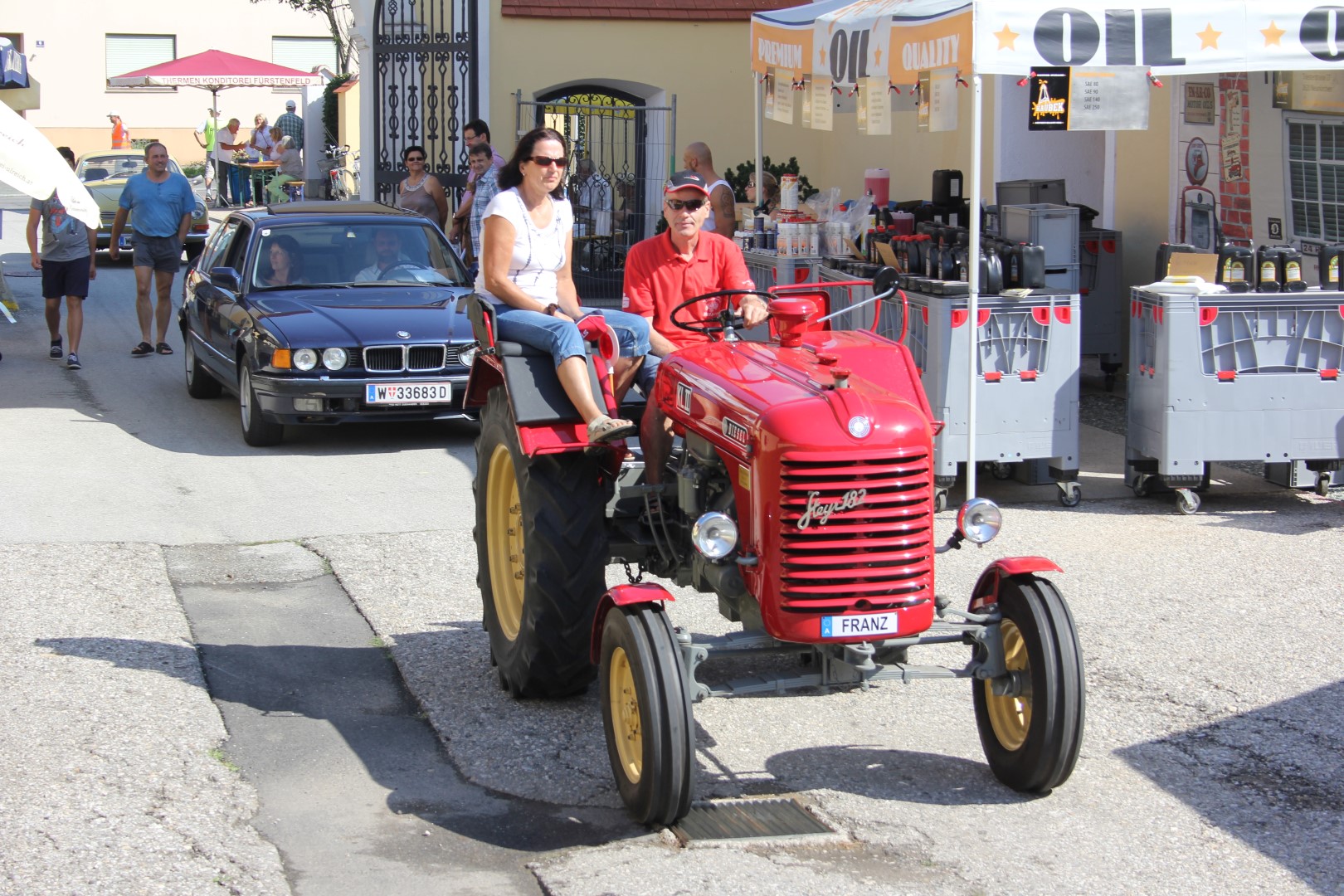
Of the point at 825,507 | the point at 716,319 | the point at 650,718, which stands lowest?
the point at 650,718

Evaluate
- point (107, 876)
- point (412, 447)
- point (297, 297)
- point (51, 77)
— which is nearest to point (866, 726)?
point (107, 876)

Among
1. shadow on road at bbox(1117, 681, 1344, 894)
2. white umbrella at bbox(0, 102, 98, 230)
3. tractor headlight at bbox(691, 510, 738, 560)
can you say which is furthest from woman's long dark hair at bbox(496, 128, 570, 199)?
white umbrella at bbox(0, 102, 98, 230)

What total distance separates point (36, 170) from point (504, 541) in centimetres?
548

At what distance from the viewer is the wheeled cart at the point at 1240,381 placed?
8617 mm

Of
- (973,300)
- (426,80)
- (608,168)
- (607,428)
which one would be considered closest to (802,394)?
(607,428)

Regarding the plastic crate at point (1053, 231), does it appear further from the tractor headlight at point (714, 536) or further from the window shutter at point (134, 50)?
the window shutter at point (134, 50)

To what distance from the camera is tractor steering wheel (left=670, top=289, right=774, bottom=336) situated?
18.5 ft

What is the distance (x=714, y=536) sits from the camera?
4.55 metres

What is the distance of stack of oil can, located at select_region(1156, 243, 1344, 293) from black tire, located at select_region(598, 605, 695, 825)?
5440 mm

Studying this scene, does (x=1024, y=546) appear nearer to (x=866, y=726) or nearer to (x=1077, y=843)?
(x=866, y=726)

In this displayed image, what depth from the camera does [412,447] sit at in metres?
10.8

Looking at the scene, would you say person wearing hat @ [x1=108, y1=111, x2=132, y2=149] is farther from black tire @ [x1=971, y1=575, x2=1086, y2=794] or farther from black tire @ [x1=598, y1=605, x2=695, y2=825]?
black tire @ [x1=971, y1=575, x2=1086, y2=794]

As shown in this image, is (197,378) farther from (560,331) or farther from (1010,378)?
(560,331)

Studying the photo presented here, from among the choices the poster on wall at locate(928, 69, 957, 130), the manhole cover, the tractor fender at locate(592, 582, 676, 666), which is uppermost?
the poster on wall at locate(928, 69, 957, 130)
